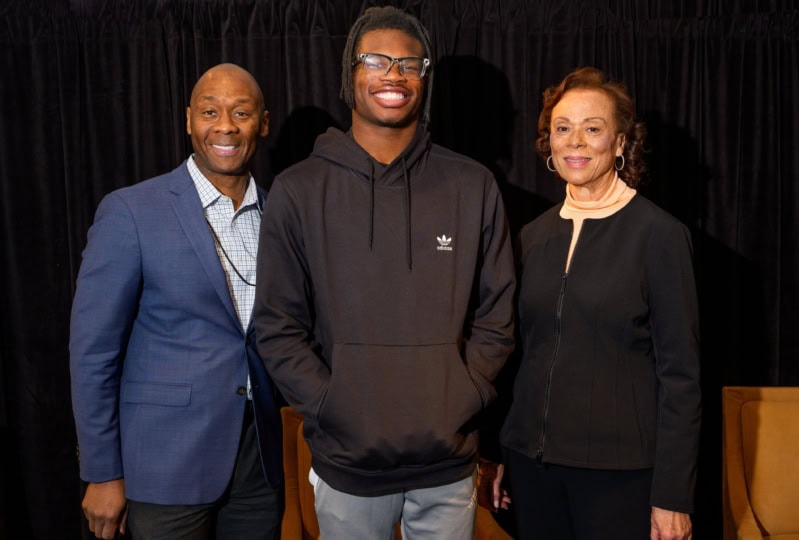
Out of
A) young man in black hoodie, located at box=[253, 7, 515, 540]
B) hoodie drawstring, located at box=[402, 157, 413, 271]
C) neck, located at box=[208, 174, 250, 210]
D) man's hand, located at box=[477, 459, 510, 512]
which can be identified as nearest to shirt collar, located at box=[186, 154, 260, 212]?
neck, located at box=[208, 174, 250, 210]

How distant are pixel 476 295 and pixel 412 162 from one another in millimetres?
390

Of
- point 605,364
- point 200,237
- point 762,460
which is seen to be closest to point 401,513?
point 605,364

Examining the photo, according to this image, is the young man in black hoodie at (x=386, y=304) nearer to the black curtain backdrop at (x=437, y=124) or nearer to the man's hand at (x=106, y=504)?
the man's hand at (x=106, y=504)

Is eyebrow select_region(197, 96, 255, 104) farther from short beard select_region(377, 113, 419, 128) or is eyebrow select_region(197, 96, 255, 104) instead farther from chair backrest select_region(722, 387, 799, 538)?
chair backrest select_region(722, 387, 799, 538)

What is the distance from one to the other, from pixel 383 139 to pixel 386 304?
0.42 metres

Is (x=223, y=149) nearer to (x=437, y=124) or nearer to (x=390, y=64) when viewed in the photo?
(x=390, y=64)

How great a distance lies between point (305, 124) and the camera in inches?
119

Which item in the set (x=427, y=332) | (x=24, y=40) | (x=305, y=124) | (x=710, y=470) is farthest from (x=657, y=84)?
(x=24, y=40)

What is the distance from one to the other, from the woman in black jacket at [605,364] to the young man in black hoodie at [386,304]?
0.24m

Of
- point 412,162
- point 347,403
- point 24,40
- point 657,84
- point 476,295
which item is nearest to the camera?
point 347,403

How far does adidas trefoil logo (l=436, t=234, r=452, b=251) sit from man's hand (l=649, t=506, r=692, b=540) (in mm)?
854

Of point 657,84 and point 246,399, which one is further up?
point 657,84

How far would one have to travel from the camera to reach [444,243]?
1.73 meters

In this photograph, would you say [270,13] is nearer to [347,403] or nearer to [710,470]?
[347,403]
